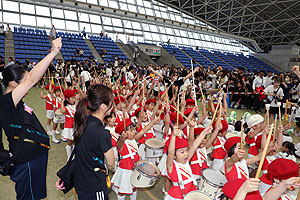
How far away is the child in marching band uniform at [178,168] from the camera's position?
2096 mm

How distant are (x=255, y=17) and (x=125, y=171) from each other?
1146 inches

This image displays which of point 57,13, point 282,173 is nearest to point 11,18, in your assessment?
point 57,13

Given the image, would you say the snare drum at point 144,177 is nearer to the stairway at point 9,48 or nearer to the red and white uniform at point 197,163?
the red and white uniform at point 197,163

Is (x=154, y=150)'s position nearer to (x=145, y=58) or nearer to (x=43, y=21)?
(x=145, y=58)

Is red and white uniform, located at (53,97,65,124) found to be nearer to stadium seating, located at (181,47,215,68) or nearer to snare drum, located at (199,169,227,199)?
snare drum, located at (199,169,227,199)

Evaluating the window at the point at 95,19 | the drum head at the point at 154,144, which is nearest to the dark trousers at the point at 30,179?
the drum head at the point at 154,144

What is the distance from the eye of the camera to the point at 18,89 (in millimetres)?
1478

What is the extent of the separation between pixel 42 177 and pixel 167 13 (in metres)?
27.1

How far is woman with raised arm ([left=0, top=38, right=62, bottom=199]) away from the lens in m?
1.48

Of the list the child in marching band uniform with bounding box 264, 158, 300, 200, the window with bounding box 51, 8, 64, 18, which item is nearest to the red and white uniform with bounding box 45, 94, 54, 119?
the child in marching band uniform with bounding box 264, 158, 300, 200

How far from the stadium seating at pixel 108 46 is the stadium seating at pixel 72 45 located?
1127 mm

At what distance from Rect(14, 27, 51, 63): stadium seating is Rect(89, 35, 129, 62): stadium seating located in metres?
4.13

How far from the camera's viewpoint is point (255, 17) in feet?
81.9

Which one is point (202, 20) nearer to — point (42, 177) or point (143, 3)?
point (143, 3)
